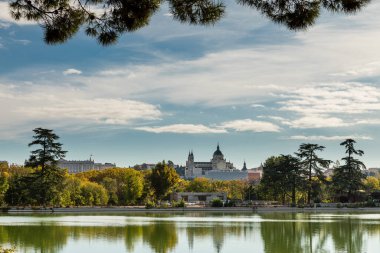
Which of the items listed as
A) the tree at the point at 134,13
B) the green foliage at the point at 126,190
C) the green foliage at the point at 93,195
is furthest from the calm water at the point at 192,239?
the green foliage at the point at 126,190

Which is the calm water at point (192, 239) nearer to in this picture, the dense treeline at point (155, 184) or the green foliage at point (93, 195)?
the dense treeline at point (155, 184)

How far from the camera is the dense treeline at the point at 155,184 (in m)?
56.2

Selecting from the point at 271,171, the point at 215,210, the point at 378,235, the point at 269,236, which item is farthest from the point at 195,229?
the point at 271,171

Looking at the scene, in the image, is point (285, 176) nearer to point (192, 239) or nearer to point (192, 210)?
point (192, 210)

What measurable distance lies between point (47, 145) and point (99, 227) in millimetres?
26090

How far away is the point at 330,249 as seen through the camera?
2275 centimetres

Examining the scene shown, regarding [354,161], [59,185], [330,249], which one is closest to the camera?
[330,249]

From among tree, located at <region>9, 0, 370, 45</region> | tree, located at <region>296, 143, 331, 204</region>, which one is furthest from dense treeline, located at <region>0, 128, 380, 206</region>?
tree, located at <region>9, 0, 370, 45</region>

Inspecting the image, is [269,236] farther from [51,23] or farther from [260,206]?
[260,206]

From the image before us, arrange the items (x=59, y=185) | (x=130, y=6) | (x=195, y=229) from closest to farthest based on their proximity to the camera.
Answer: (x=130, y=6) < (x=195, y=229) < (x=59, y=185)

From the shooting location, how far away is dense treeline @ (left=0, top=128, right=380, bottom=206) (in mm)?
56188

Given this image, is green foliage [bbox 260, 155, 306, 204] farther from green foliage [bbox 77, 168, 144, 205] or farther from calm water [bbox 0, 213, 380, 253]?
calm water [bbox 0, 213, 380, 253]

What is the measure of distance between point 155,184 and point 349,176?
22.6 meters

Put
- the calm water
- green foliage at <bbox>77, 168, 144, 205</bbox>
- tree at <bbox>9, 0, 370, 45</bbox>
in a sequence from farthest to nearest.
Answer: green foliage at <bbox>77, 168, 144, 205</bbox>, the calm water, tree at <bbox>9, 0, 370, 45</bbox>
